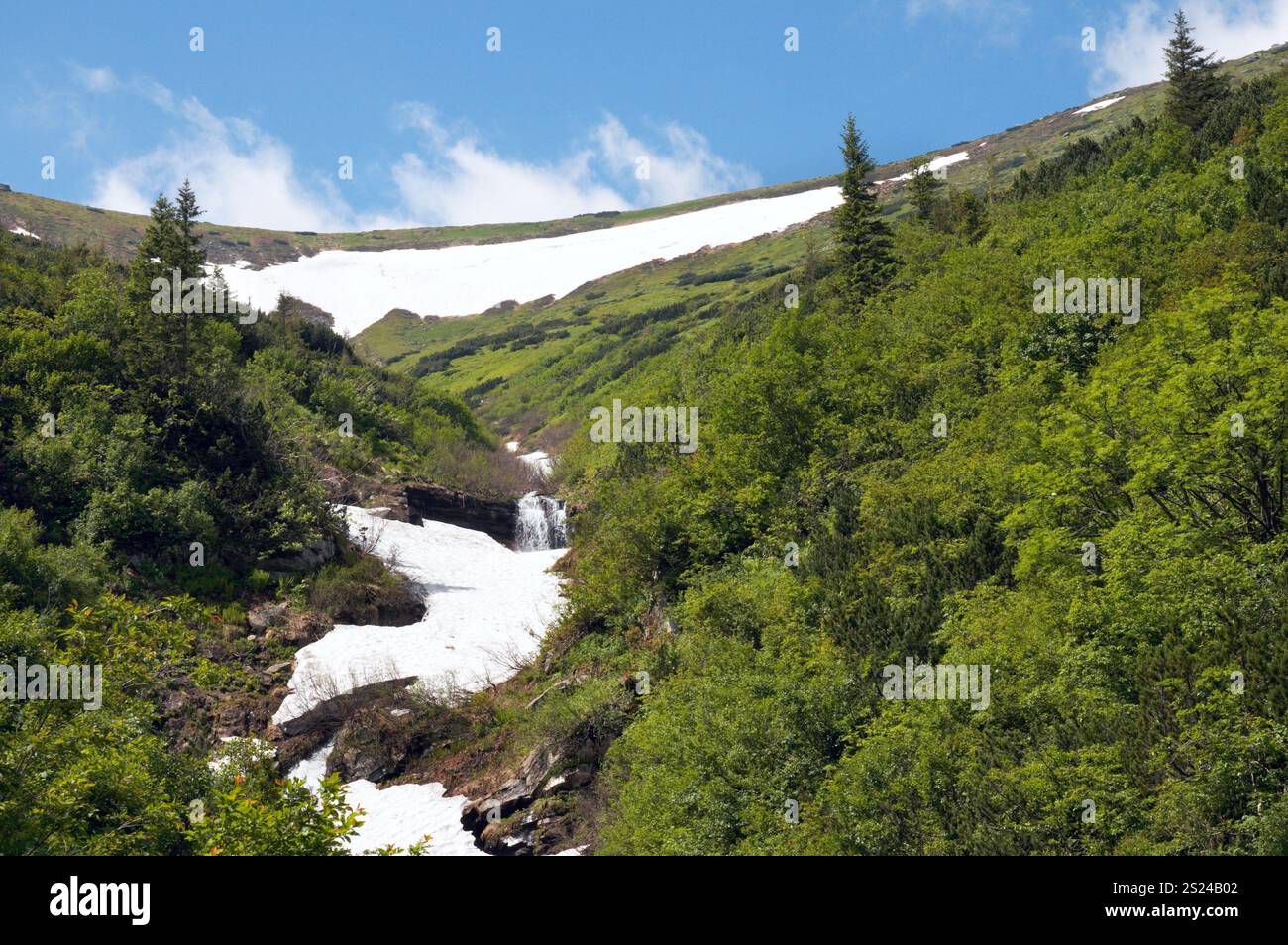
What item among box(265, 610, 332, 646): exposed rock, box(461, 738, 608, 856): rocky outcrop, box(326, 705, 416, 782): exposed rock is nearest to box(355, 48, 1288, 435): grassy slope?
box(265, 610, 332, 646): exposed rock

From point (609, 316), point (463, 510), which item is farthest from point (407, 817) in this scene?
point (609, 316)

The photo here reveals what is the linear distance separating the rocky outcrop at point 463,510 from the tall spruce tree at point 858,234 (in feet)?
71.5

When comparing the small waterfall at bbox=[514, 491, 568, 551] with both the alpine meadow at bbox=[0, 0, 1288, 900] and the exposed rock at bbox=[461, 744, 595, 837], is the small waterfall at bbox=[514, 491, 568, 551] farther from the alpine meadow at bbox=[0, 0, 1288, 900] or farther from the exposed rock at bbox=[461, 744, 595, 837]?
the exposed rock at bbox=[461, 744, 595, 837]

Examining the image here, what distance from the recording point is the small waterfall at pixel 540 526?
196 ft

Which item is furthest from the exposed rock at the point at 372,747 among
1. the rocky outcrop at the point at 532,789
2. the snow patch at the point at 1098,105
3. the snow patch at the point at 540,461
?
the snow patch at the point at 1098,105

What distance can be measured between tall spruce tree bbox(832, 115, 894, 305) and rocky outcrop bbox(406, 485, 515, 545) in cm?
2178

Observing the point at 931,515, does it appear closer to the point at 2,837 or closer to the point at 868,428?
the point at 868,428

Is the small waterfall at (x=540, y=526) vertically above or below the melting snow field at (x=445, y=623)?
above

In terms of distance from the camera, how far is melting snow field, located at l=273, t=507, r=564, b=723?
37906 millimetres

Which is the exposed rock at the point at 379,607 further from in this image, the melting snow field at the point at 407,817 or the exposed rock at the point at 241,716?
the melting snow field at the point at 407,817

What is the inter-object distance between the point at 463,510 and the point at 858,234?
25.3m

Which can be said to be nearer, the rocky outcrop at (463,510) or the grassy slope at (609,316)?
the rocky outcrop at (463,510)

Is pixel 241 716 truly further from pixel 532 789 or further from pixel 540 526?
pixel 540 526

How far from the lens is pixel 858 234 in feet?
186
